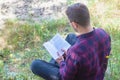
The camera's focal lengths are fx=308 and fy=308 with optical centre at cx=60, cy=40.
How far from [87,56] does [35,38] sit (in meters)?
1.81

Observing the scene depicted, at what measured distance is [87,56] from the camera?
2.49m

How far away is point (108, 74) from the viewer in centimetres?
342

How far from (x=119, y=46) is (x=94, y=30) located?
1.40 meters

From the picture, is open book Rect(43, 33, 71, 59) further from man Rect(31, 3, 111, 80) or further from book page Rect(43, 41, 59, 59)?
man Rect(31, 3, 111, 80)

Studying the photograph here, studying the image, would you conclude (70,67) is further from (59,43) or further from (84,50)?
(59,43)

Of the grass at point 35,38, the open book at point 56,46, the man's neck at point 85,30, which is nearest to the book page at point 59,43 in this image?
the open book at point 56,46

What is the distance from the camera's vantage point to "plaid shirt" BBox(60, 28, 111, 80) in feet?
8.11

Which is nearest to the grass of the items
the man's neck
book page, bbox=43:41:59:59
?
book page, bbox=43:41:59:59

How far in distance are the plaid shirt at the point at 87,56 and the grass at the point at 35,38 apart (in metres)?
0.76

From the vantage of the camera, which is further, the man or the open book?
the open book

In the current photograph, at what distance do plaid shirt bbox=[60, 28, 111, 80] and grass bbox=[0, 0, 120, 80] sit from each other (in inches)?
29.8

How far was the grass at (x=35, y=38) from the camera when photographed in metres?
3.50

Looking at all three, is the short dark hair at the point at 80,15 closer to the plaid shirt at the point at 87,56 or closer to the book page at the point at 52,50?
the plaid shirt at the point at 87,56

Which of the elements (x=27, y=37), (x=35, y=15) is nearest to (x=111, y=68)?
(x=27, y=37)
